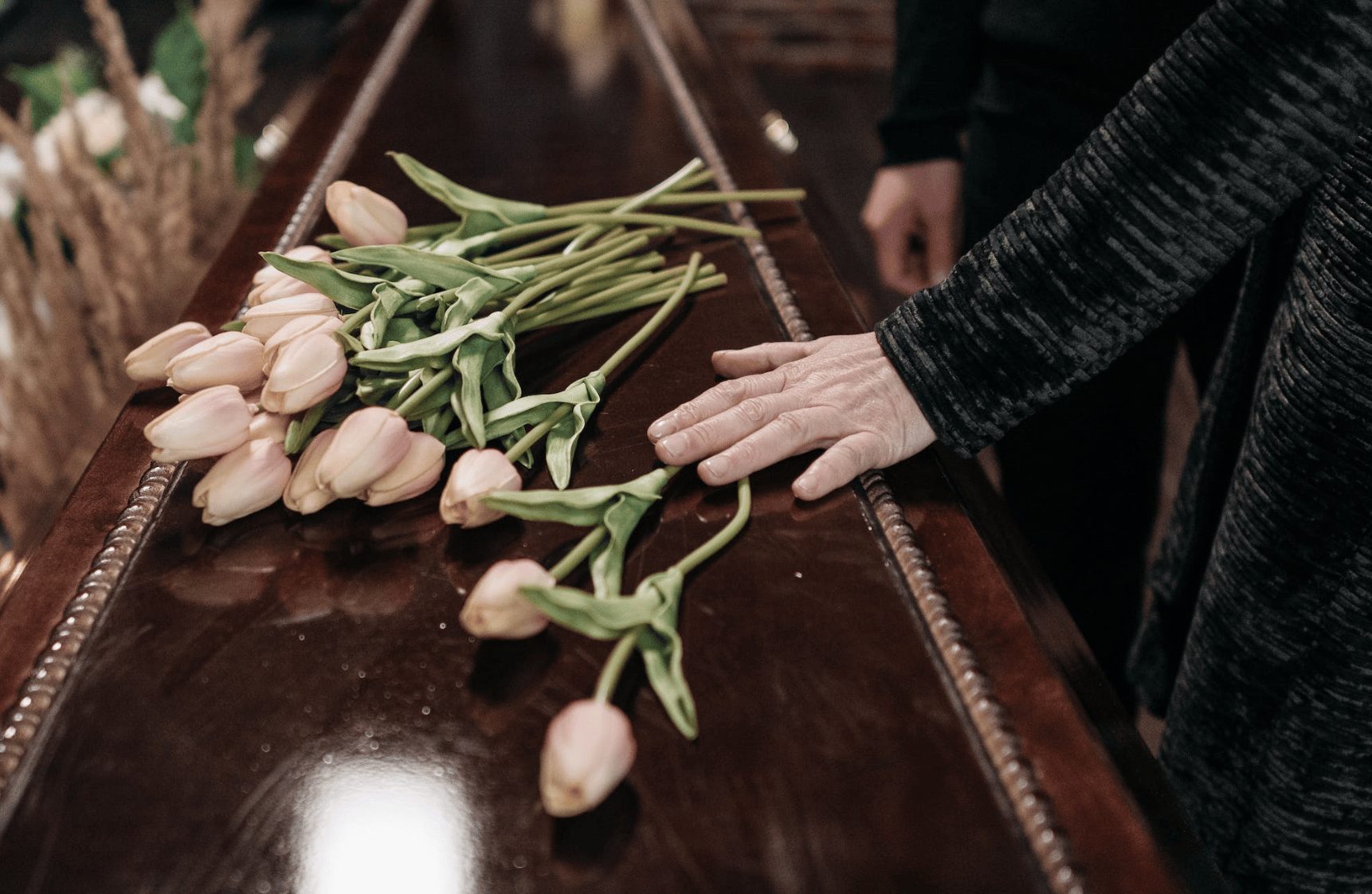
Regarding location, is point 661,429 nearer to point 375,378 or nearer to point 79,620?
point 375,378

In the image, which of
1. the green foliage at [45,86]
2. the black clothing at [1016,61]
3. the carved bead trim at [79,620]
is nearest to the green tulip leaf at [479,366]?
the carved bead trim at [79,620]

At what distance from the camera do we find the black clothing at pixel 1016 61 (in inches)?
43.6

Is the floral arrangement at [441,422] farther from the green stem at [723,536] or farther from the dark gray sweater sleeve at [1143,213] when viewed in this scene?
the dark gray sweater sleeve at [1143,213]

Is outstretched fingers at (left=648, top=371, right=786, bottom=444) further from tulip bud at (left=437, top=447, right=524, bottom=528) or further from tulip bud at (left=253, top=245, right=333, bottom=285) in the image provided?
tulip bud at (left=253, top=245, right=333, bottom=285)

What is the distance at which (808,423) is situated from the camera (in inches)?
28.7

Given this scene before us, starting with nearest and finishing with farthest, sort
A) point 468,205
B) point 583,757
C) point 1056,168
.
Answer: point 583,757
point 468,205
point 1056,168

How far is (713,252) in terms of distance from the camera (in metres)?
1.03

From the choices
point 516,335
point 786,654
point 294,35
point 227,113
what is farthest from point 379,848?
point 294,35

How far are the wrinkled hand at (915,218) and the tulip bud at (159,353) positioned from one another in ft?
3.05

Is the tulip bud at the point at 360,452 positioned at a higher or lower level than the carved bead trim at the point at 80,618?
higher

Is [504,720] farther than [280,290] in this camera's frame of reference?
No

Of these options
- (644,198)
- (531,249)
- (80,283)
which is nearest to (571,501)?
(531,249)

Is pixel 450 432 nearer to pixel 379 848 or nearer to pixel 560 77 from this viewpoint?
pixel 379 848

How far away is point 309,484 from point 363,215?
293 millimetres
